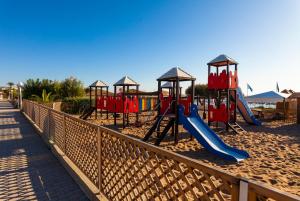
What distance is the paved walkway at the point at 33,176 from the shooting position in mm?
3838

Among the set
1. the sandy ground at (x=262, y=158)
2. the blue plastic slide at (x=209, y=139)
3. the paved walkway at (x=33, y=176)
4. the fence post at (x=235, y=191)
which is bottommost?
the sandy ground at (x=262, y=158)

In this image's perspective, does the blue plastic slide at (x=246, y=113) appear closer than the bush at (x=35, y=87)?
Yes

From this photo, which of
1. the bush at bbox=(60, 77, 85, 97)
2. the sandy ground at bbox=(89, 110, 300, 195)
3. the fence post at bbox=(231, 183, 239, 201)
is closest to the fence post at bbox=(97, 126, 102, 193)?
the fence post at bbox=(231, 183, 239, 201)

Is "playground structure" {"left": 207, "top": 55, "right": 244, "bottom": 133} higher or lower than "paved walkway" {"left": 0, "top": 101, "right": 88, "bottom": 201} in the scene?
higher

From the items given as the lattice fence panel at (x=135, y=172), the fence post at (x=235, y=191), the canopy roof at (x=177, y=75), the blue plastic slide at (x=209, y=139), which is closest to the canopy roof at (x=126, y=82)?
the canopy roof at (x=177, y=75)

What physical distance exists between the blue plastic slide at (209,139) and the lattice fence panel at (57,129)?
12.9 ft

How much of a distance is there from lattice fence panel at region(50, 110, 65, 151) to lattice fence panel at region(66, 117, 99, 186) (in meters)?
0.53

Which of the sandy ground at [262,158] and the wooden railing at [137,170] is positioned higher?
the wooden railing at [137,170]

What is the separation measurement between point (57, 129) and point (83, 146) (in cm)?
245

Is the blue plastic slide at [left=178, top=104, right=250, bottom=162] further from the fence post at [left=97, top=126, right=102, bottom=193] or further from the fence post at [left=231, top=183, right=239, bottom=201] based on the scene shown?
the fence post at [left=231, top=183, right=239, bottom=201]

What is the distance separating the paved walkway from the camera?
3.84 metres

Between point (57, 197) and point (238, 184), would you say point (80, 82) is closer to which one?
point (57, 197)

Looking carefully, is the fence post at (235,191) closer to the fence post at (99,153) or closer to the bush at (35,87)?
the fence post at (99,153)

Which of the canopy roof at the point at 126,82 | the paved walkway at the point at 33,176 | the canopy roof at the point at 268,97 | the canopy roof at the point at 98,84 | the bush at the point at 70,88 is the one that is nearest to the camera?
the paved walkway at the point at 33,176
